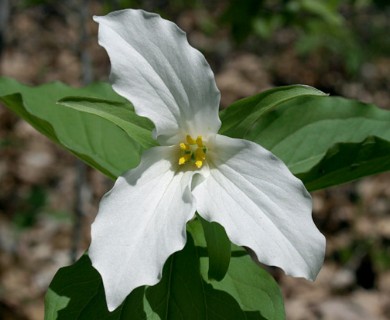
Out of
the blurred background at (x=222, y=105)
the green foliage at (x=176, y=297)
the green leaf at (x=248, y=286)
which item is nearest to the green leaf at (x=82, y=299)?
the green foliage at (x=176, y=297)

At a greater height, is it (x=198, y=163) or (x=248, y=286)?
(x=198, y=163)

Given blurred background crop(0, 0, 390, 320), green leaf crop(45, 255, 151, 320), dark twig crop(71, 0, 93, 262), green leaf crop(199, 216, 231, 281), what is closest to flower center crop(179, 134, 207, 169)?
green leaf crop(199, 216, 231, 281)

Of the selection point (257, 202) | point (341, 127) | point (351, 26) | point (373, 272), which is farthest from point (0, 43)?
point (351, 26)

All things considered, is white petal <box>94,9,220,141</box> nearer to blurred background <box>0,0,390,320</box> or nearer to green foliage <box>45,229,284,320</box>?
green foliage <box>45,229,284,320</box>

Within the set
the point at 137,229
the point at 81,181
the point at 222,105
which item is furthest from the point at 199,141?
the point at 222,105

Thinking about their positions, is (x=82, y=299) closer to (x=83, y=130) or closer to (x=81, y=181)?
(x=83, y=130)

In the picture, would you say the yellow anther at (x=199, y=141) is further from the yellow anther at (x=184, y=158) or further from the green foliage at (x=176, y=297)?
the green foliage at (x=176, y=297)
